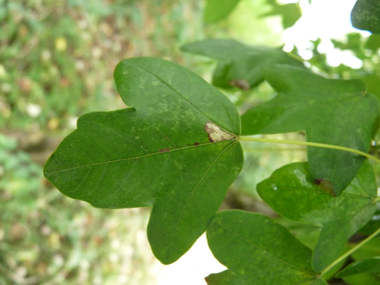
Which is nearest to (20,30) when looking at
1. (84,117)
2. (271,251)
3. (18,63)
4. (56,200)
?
(18,63)

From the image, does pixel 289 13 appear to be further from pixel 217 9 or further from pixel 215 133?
pixel 215 133

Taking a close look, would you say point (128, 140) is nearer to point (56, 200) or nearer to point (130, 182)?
point (130, 182)

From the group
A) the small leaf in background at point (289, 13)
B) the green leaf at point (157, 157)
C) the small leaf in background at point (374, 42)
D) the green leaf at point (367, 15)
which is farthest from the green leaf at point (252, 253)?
the small leaf in background at point (289, 13)

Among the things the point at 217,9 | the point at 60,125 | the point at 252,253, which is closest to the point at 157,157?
the point at 252,253

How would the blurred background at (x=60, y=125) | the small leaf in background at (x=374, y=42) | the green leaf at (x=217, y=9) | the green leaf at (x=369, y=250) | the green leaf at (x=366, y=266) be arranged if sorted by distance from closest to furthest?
the green leaf at (x=366, y=266) → the green leaf at (x=369, y=250) → the small leaf in background at (x=374, y=42) → the green leaf at (x=217, y=9) → the blurred background at (x=60, y=125)

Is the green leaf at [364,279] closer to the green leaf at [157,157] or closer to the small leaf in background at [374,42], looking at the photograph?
the green leaf at [157,157]

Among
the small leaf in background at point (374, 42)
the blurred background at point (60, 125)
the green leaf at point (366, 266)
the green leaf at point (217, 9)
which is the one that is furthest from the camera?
the blurred background at point (60, 125)

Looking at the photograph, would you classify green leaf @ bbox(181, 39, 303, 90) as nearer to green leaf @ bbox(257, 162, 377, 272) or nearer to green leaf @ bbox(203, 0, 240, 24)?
green leaf @ bbox(203, 0, 240, 24)
